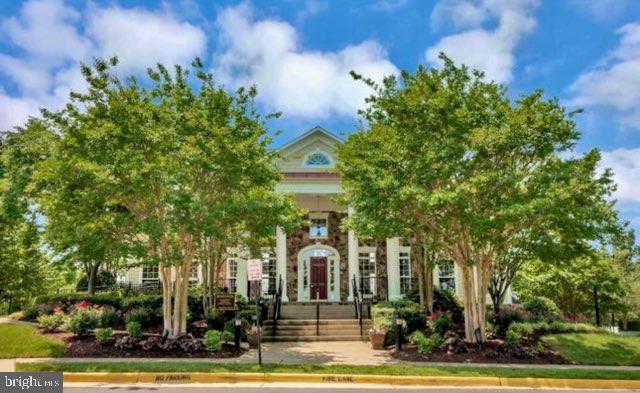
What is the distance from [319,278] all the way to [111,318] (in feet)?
33.3

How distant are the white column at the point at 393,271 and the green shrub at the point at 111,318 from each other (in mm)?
10645

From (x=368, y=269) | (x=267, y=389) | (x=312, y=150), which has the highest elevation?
(x=312, y=150)

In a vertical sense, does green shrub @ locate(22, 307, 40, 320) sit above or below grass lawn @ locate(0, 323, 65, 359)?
above

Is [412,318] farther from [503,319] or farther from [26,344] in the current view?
[26,344]

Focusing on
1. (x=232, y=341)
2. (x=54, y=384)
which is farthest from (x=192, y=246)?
(x=54, y=384)

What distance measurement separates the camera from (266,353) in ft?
44.3

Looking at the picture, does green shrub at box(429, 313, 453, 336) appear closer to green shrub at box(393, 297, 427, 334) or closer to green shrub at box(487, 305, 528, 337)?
green shrub at box(393, 297, 427, 334)

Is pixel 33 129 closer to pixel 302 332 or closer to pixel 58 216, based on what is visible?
pixel 58 216

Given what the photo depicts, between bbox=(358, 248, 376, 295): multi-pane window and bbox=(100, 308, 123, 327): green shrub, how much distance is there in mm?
11358

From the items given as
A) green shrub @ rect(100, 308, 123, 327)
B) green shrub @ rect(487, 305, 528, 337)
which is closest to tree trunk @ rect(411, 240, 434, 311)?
green shrub @ rect(487, 305, 528, 337)

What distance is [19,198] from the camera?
1731cm

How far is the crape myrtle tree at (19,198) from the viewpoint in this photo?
16.6m

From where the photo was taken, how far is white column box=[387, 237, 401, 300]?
21.3 metres

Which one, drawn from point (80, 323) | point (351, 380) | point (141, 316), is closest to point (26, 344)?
point (80, 323)
